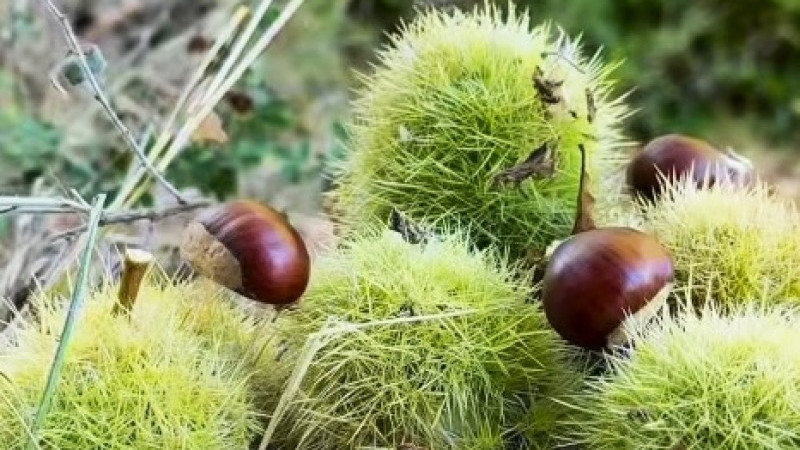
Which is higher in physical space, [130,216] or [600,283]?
[600,283]

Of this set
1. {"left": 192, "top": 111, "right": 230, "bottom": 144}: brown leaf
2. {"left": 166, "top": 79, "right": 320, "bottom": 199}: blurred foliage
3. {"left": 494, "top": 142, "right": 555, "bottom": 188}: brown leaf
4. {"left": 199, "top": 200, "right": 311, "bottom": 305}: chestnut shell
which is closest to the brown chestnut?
{"left": 199, "top": 200, "right": 311, "bottom": 305}: chestnut shell

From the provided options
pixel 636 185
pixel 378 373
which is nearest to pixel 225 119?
pixel 636 185

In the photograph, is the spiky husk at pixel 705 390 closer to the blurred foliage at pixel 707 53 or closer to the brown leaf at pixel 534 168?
the brown leaf at pixel 534 168

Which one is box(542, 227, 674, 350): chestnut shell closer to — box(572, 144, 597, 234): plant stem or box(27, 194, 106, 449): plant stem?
box(572, 144, 597, 234): plant stem

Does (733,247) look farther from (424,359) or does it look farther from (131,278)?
(131,278)

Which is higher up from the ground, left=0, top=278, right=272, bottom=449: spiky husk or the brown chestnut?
the brown chestnut

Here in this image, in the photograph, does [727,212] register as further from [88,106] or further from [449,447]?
[88,106]

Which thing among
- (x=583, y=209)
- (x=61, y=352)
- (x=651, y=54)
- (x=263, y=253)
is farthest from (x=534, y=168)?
(x=651, y=54)

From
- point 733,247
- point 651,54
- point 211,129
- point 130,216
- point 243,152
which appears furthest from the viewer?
point 651,54
